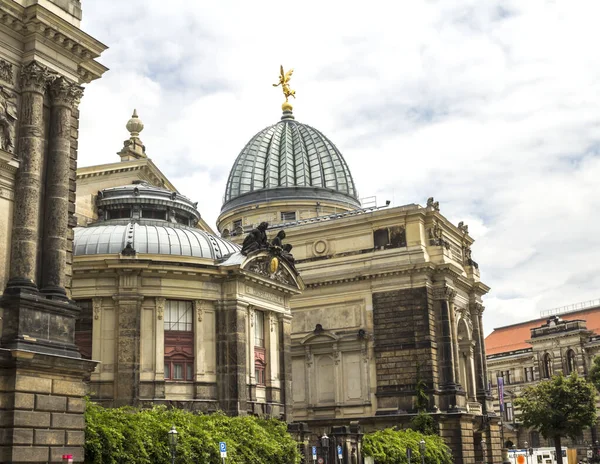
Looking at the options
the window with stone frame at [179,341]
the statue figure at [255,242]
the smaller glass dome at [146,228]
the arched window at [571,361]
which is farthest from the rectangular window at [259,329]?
the arched window at [571,361]

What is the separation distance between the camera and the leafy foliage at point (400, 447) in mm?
45562

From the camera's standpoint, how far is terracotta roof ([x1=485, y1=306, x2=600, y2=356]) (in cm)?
11587

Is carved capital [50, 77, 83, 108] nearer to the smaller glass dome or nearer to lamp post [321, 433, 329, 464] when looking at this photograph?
the smaller glass dome

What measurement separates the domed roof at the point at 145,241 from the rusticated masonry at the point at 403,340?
60.2 ft

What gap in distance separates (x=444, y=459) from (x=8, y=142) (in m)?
38.0

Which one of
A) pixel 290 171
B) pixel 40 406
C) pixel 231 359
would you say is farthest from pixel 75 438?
pixel 290 171

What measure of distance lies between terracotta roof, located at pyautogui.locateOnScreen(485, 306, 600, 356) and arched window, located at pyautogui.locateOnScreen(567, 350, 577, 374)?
6203mm

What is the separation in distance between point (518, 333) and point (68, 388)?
364 feet

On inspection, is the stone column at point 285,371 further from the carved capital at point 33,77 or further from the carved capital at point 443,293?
the carved capital at point 33,77

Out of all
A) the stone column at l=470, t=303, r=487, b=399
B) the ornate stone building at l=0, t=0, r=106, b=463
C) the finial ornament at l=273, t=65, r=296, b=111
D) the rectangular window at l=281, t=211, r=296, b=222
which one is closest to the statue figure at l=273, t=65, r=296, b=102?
the finial ornament at l=273, t=65, r=296, b=111

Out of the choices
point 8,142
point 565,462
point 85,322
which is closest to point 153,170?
point 85,322

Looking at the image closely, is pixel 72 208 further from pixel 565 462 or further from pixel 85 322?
pixel 565 462

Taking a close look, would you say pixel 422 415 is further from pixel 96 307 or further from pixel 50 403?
pixel 50 403

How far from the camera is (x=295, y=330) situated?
2498 inches
